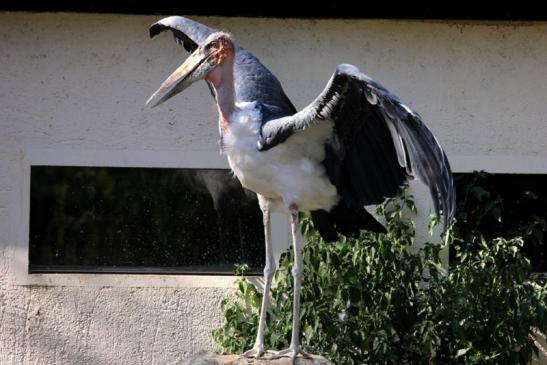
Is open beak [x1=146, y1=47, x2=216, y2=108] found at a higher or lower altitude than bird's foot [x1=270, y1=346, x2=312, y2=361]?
higher

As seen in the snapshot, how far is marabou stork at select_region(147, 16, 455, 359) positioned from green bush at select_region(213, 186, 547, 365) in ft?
3.21

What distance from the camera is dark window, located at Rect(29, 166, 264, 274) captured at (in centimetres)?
866

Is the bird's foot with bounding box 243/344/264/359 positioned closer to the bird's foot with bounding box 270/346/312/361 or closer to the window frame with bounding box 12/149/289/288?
the bird's foot with bounding box 270/346/312/361

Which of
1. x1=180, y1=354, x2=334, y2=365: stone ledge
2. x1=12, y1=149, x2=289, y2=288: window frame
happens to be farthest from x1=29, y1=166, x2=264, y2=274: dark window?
x1=180, y1=354, x2=334, y2=365: stone ledge

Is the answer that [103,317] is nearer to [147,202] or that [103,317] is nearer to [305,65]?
[147,202]

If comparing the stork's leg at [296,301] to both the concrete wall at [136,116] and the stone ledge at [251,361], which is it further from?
the concrete wall at [136,116]

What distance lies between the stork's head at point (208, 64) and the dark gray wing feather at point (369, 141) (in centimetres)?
44

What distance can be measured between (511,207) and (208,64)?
2.66 meters

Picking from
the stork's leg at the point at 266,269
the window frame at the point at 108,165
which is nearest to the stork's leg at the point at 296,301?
the stork's leg at the point at 266,269

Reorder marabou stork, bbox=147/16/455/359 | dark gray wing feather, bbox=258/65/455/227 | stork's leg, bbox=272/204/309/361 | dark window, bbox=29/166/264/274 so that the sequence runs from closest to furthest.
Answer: dark gray wing feather, bbox=258/65/455/227
marabou stork, bbox=147/16/455/359
stork's leg, bbox=272/204/309/361
dark window, bbox=29/166/264/274

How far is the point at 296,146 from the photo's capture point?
6.88 meters

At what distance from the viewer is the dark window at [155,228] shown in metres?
8.66

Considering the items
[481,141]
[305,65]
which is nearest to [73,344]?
[305,65]

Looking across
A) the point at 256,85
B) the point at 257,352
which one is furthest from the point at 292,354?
the point at 256,85
